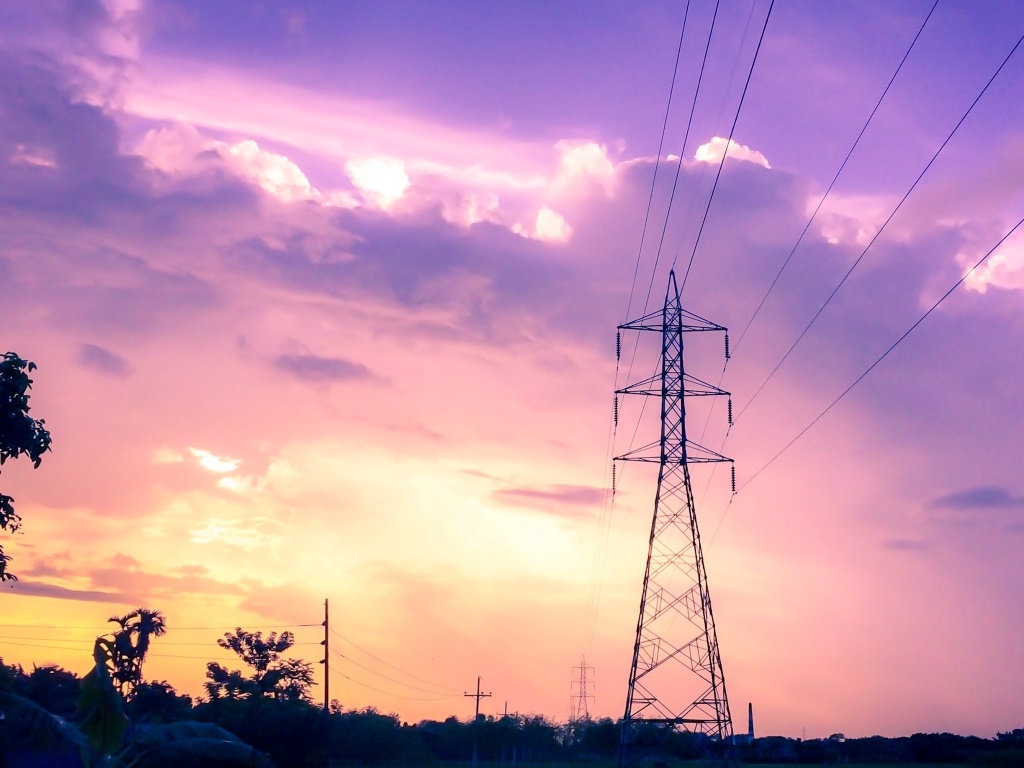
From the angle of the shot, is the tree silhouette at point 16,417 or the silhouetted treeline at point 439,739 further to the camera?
the silhouetted treeline at point 439,739

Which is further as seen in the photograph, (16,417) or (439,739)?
(439,739)

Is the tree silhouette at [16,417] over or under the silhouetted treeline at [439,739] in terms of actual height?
over

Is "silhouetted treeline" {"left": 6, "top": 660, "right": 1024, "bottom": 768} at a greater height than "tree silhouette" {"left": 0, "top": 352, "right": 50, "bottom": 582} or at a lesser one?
lesser

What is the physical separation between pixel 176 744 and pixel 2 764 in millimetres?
8546

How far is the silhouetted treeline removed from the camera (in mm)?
50344

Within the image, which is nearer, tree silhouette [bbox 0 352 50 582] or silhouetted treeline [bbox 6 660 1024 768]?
tree silhouette [bbox 0 352 50 582]

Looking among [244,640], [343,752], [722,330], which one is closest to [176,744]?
[722,330]

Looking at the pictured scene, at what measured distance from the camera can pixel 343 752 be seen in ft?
197

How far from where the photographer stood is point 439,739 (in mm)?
94188

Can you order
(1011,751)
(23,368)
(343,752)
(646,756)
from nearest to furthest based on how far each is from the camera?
(1011,751) → (23,368) → (646,756) → (343,752)

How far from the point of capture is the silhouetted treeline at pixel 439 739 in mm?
50344

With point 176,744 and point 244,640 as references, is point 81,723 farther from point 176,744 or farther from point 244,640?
point 244,640

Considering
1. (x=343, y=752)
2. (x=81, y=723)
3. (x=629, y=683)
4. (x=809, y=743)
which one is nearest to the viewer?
(x=81, y=723)

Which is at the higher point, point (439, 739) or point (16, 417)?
point (16, 417)
